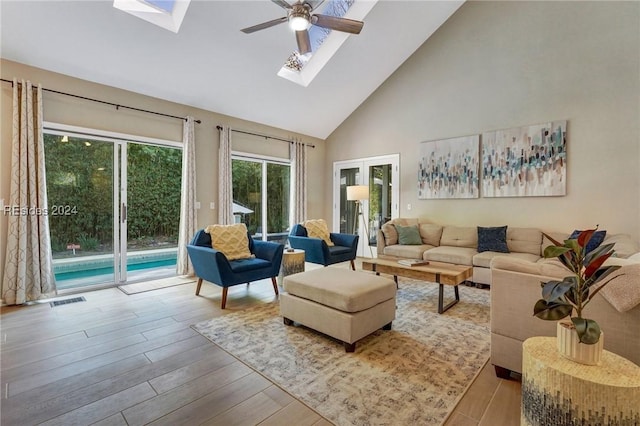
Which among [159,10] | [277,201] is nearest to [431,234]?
[277,201]

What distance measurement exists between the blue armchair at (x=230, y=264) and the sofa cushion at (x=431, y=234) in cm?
289

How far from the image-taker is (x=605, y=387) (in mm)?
1153

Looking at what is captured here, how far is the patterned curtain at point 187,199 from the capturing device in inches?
186

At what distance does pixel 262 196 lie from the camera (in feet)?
20.2

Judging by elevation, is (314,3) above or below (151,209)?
above

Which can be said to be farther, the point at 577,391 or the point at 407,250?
the point at 407,250

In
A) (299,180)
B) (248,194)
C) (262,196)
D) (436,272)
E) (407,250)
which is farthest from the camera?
(299,180)

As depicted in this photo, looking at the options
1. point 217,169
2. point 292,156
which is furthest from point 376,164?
point 217,169

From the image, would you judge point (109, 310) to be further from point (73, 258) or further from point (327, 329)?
point (327, 329)

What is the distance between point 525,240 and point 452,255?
3.59ft

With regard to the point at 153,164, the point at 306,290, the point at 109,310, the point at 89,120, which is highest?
the point at 89,120

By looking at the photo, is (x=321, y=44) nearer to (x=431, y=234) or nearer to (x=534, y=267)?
(x=431, y=234)

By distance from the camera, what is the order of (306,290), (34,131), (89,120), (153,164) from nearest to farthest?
(306,290) → (34,131) → (89,120) → (153,164)

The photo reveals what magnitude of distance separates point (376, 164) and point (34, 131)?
18.0ft
